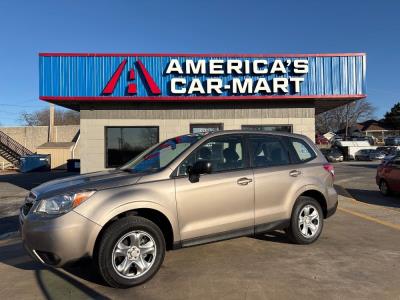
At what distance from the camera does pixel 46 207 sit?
14.9 feet

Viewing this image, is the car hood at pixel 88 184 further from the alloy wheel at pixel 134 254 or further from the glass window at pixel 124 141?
the glass window at pixel 124 141

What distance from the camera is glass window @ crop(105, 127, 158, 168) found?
13148 millimetres

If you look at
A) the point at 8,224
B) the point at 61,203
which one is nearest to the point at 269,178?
the point at 61,203

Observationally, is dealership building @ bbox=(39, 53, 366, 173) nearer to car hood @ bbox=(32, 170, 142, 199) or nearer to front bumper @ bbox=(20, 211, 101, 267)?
car hood @ bbox=(32, 170, 142, 199)

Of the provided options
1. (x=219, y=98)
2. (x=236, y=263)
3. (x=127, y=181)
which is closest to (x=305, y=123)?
(x=219, y=98)

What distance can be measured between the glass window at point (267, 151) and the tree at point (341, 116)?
282 feet

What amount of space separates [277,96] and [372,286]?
28.9 feet

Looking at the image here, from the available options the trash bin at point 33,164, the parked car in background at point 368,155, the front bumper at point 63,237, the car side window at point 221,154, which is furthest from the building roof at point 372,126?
the front bumper at point 63,237

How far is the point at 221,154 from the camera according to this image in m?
5.64

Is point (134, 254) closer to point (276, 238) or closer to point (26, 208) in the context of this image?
point (26, 208)

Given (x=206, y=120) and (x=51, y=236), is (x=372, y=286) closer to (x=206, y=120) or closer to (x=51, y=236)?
(x=51, y=236)

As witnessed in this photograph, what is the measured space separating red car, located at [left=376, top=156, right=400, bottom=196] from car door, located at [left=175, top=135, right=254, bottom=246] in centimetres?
944

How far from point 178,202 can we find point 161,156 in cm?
86

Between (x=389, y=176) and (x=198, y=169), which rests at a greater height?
(x=198, y=169)
